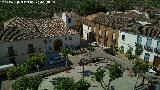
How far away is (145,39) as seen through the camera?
51312mm

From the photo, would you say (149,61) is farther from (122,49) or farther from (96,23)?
(96,23)

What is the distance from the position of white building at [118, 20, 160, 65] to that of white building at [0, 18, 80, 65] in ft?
40.6

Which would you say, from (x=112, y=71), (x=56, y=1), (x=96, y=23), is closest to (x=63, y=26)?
(x=96, y=23)

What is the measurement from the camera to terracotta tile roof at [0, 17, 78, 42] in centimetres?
5075

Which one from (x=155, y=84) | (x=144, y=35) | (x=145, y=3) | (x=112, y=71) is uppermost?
(x=145, y=3)

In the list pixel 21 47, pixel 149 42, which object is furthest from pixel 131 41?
pixel 21 47

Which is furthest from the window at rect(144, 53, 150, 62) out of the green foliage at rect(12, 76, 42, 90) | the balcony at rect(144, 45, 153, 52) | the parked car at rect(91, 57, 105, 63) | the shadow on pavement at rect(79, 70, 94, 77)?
the green foliage at rect(12, 76, 42, 90)

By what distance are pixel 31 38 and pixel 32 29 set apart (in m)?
4.25

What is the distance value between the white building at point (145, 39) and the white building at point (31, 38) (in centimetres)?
1237

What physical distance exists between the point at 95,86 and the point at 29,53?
58.2 feet

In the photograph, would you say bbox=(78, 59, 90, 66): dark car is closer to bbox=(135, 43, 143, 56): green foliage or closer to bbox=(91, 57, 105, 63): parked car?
bbox=(91, 57, 105, 63): parked car

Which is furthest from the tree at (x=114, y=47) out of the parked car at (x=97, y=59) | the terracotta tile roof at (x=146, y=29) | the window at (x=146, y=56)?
the window at (x=146, y=56)

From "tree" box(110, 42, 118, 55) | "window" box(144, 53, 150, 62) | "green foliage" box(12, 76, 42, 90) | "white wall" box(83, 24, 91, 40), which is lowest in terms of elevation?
"green foliage" box(12, 76, 42, 90)

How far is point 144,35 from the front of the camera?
2015 inches
